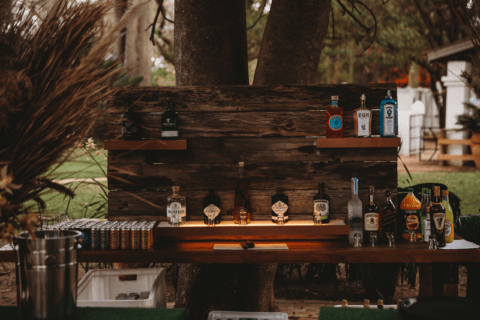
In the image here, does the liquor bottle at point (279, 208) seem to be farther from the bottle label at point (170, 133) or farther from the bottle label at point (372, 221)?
the bottle label at point (170, 133)

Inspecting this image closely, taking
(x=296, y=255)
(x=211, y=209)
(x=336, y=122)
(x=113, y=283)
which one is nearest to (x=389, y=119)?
(x=336, y=122)

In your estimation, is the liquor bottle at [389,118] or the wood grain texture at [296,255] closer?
A: the wood grain texture at [296,255]

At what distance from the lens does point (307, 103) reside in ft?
9.93

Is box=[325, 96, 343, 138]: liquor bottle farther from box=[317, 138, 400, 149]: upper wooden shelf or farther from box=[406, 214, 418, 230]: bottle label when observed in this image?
box=[406, 214, 418, 230]: bottle label

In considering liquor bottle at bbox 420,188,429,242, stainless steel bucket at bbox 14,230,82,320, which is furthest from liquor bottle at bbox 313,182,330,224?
stainless steel bucket at bbox 14,230,82,320

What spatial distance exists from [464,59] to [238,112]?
1063cm

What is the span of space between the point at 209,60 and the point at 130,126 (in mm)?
720

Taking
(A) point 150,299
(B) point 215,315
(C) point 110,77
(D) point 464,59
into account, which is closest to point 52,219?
(A) point 150,299

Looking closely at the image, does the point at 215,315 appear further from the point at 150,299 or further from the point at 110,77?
the point at 110,77

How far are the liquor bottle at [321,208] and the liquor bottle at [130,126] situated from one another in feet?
3.82

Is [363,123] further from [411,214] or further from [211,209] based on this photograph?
[211,209]

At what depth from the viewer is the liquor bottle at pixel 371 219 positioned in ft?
9.27

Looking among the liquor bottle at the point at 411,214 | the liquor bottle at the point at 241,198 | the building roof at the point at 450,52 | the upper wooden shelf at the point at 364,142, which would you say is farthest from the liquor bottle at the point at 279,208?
the building roof at the point at 450,52

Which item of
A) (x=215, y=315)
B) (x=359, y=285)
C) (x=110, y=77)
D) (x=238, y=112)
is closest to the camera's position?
(x=110, y=77)
